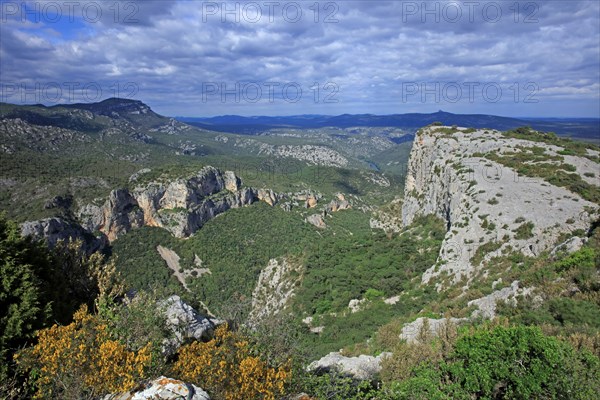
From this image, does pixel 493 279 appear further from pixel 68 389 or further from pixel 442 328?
pixel 68 389

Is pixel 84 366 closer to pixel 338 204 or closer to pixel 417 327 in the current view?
pixel 417 327

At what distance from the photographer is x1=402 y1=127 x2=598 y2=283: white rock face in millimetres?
21734

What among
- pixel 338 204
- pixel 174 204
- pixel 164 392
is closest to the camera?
pixel 164 392

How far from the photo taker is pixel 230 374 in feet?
23.6

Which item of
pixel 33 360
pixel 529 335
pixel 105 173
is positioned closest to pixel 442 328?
pixel 529 335

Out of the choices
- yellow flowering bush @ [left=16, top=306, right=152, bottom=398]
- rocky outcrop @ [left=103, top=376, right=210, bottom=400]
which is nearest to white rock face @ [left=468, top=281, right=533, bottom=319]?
rocky outcrop @ [left=103, top=376, right=210, bottom=400]

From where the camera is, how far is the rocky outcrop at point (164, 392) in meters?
6.34

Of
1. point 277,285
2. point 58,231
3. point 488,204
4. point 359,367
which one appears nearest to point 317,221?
point 277,285

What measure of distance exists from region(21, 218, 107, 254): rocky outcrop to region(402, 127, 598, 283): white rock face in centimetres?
5764

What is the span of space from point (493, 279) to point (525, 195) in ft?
36.9

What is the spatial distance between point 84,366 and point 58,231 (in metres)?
74.0

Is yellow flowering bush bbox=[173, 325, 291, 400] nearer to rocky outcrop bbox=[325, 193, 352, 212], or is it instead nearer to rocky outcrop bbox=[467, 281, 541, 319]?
rocky outcrop bbox=[467, 281, 541, 319]

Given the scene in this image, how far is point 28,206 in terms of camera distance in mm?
73438

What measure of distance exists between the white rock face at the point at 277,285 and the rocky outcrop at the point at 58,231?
112 feet
